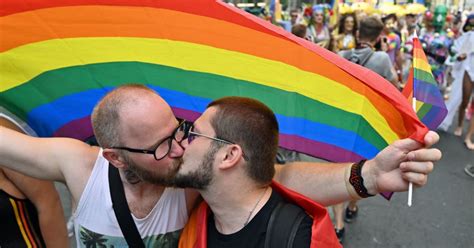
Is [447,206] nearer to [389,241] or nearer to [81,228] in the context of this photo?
[389,241]

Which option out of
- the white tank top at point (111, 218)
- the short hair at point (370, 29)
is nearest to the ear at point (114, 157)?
the white tank top at point (111, 218)

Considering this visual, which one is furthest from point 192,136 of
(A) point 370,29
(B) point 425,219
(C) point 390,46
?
(C) point 390,46

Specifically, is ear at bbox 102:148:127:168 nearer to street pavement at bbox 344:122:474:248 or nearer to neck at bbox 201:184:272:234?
neck at bbox 201:184:272:234

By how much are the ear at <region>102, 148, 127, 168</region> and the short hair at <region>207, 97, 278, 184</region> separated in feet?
1.19

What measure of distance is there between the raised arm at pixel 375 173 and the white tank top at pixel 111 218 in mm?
447

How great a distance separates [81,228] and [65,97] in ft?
2.38

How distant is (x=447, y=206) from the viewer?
15.7ft

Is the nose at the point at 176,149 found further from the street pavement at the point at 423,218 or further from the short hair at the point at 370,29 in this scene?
the short hair at the point at 370,29

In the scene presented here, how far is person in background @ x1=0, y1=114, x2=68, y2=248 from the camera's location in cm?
192

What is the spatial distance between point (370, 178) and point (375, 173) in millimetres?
31

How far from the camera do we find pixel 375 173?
1.64 m

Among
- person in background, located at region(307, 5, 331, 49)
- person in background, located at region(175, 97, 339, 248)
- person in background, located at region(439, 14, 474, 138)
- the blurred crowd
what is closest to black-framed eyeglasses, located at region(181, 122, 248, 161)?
person in background, located at region(175, 97, 339, 248)

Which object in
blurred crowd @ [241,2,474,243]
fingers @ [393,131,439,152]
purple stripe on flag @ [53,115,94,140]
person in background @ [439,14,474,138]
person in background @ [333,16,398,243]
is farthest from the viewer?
person in background @ [439,14,474,138]

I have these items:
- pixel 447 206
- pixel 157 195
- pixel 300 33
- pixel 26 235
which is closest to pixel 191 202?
pixel 157 195
